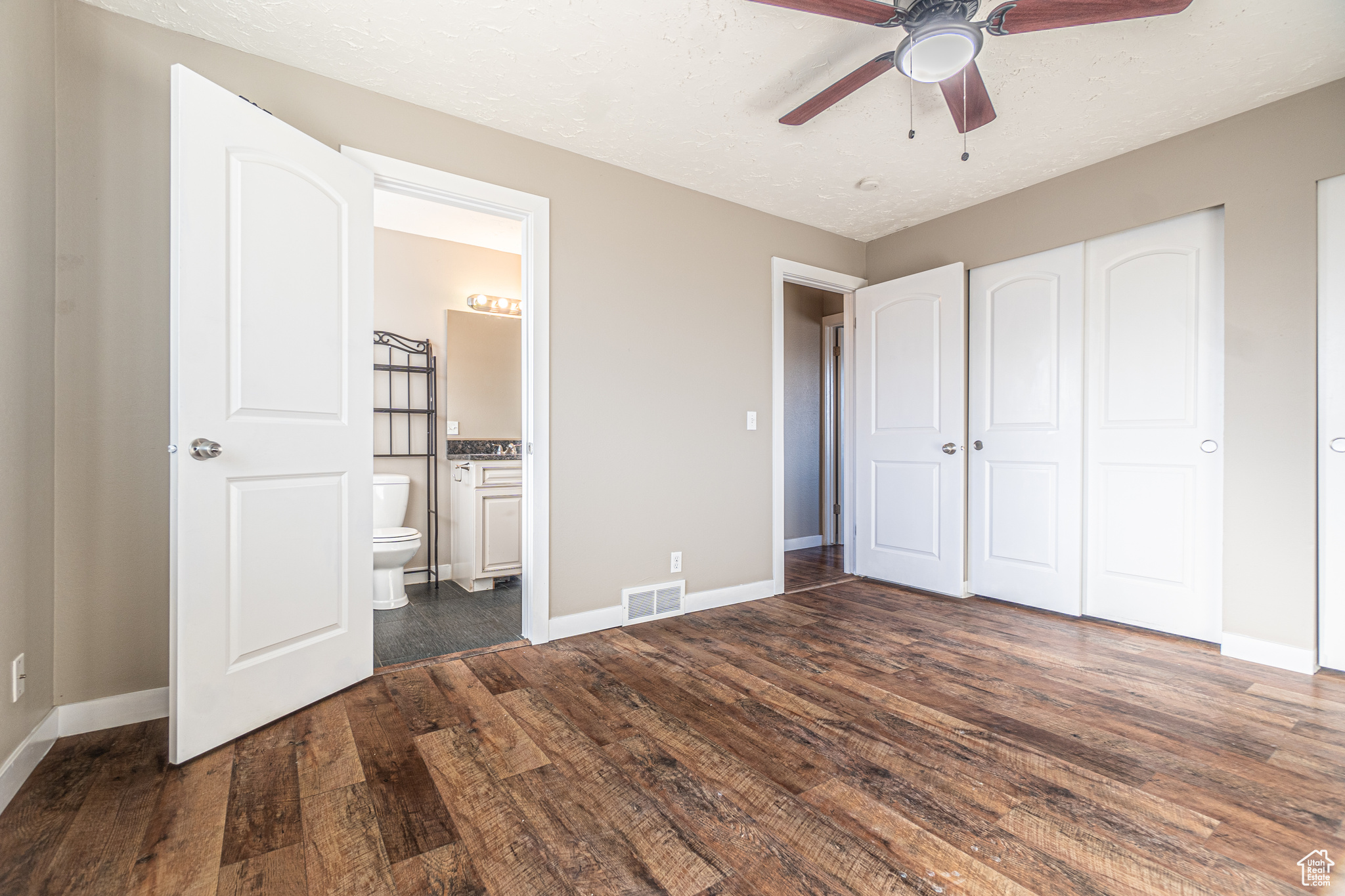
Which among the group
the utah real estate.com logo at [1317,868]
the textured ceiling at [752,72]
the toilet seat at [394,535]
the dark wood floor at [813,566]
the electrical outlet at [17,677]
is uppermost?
the textured ceiling at [752,72]

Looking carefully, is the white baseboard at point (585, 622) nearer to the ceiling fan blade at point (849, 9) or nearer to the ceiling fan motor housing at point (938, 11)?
the ceiling fan blade at point (849, 9)

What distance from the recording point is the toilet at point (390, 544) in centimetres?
348

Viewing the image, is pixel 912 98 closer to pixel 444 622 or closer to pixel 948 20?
pixel 948 20

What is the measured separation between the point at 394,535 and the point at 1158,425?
165 inches

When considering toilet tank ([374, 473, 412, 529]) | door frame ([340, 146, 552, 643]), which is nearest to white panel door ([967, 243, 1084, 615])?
door frame ([340, 146, 552, 643])

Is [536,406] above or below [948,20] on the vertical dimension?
below

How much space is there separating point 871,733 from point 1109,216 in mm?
2970

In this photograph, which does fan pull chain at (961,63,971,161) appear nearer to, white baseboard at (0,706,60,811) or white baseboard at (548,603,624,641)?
white baseboard at (548,603,624,641)

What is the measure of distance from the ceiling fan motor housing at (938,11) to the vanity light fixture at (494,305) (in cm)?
331

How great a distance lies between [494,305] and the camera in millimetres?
4605


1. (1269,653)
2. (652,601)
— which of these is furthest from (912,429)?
(652,601)

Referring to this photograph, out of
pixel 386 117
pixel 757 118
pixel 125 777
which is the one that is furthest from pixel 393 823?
pixel 757 118

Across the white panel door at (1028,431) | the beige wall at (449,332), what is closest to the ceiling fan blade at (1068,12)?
the white panel door at (1028,431)

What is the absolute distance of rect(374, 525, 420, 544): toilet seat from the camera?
347cm
